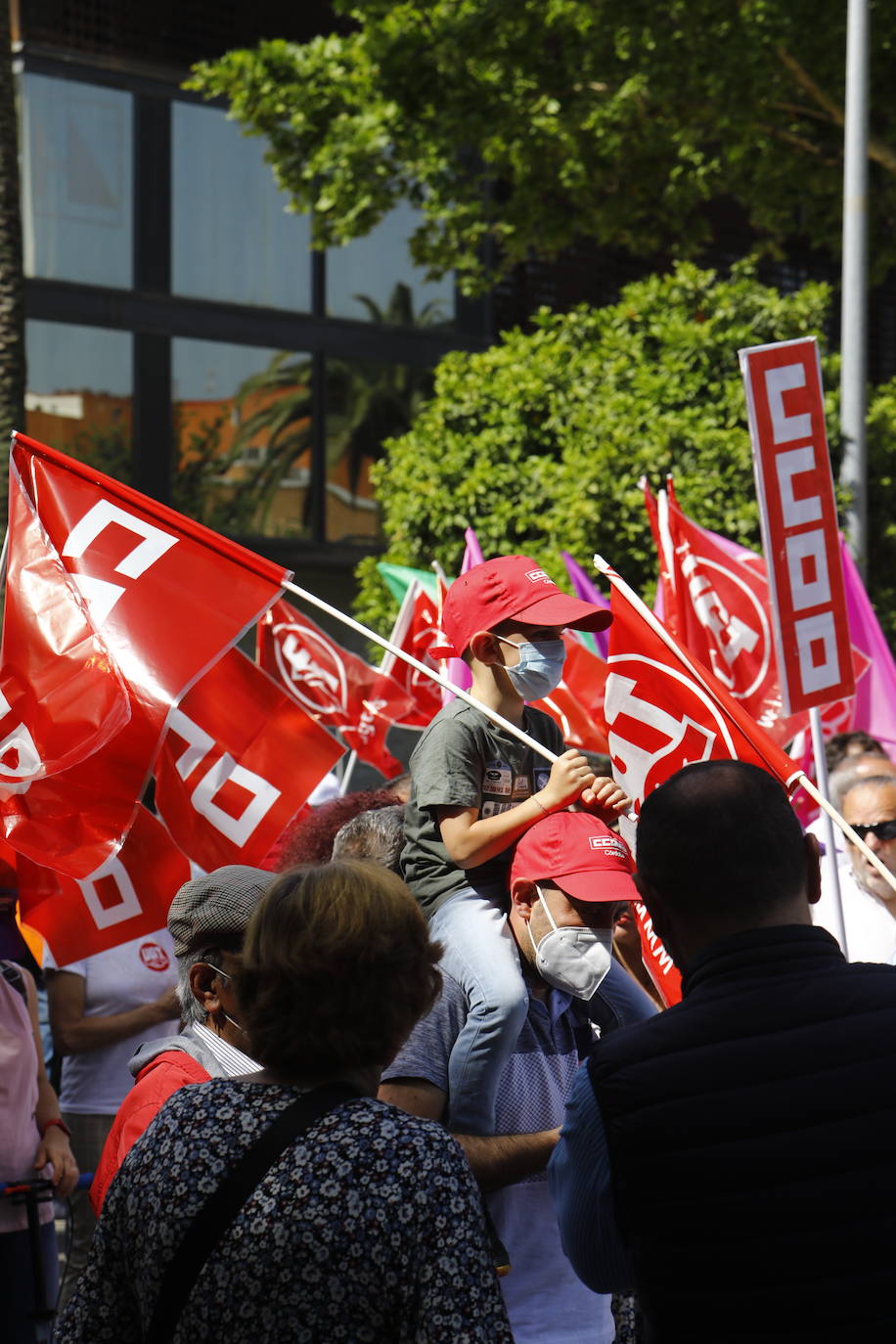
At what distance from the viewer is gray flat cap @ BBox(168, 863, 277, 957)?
303 cm

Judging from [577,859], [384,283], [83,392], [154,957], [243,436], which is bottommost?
[154,957]

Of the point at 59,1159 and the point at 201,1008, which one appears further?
the point at 59,1159

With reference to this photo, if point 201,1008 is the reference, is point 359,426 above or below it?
above

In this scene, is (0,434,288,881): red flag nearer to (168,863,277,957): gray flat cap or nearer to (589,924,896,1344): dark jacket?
(168,863,277,957): gray flat cap

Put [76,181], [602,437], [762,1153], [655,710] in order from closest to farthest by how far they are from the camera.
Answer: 1. [762,1153]
2. [655,710]
3. [602,437]
4. [76,181]

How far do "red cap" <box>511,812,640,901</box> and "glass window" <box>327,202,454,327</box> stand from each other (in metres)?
16.9

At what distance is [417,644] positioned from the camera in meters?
8.80

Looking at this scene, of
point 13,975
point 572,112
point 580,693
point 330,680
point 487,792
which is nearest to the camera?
point 487,792

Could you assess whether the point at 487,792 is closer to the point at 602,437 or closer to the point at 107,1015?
the point at 107,1015

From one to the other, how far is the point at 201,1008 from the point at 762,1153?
141 cm

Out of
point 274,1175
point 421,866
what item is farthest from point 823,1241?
point 421,866

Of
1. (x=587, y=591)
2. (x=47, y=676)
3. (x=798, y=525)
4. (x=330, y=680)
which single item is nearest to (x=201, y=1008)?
(x=47, y=676)

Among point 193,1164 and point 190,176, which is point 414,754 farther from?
point 190,176

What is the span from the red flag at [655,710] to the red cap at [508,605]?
0.21 metres
